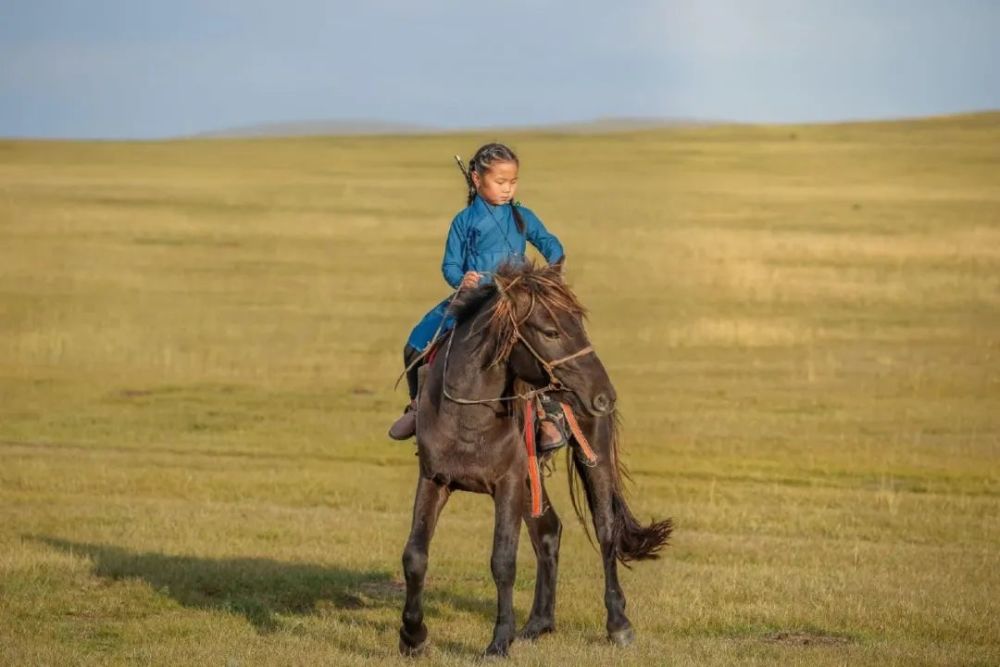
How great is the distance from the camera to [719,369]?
26.5m

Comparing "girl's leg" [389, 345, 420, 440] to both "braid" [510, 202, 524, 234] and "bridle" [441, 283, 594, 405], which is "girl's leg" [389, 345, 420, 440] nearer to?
"bridle" [441, 283, 594, 405]

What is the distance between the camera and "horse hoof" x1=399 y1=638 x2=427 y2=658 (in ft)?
31.3

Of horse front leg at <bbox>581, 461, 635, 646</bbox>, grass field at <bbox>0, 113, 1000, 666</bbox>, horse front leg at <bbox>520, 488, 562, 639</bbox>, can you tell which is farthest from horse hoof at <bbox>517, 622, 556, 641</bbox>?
horse front leg at <bbox>581, 461, 635, 646</bbox>

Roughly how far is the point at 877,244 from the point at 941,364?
44.5 feet

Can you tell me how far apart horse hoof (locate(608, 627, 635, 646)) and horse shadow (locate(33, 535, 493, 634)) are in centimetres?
121

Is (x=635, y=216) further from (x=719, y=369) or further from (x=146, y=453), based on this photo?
(x=146, y=453)

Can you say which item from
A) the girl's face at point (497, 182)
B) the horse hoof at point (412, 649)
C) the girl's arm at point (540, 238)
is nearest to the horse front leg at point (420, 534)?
the horse hoof at point (412, 649)

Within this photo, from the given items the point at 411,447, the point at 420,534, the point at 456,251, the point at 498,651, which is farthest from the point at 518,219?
the point at 411,447

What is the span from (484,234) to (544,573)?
2.19 m

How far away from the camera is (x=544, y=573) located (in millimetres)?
10547

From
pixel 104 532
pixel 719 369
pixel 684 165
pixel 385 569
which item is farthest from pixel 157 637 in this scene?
pixel 684 165

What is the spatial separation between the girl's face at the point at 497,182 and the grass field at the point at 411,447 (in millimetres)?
2561

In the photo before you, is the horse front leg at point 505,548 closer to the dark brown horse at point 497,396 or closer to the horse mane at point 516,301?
the dark brown horse at point 497,396

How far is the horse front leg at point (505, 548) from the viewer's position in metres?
9.25
